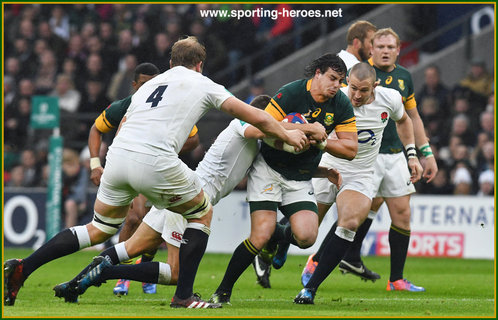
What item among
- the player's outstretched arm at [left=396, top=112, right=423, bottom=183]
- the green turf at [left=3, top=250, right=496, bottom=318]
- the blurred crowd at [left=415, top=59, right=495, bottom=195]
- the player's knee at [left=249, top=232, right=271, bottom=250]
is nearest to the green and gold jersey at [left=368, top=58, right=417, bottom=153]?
the player's outstretched arm at [left=396, top=112, right=423, bottom=183]

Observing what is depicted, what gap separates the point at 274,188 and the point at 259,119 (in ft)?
3.87

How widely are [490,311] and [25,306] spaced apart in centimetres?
371

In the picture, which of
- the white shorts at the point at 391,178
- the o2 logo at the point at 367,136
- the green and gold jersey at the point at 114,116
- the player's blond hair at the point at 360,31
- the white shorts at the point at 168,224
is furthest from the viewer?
the player's blond hair at the point at 360,31

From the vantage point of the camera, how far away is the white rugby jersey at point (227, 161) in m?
8.03

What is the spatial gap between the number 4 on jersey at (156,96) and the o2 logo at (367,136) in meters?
2.55

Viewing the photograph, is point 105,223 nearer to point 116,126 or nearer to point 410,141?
A: point 116,126

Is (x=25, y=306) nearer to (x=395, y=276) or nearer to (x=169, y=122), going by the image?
(x=169, y=122)

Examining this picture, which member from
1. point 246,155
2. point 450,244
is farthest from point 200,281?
point 450,244

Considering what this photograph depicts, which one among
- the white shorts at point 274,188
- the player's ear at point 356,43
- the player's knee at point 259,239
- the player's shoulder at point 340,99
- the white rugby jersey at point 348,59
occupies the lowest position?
→ the player's knee at point 259,239

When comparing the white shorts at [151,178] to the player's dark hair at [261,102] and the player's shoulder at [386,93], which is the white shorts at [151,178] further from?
the player's shoulder at [386,93]

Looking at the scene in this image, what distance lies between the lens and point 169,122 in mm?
6898

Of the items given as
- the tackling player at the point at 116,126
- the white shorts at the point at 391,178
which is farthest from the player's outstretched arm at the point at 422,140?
the tackling player at the point at 116,126

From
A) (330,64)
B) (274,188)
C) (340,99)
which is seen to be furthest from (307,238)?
(330,64)

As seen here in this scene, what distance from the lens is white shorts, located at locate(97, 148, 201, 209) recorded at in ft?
22.5
